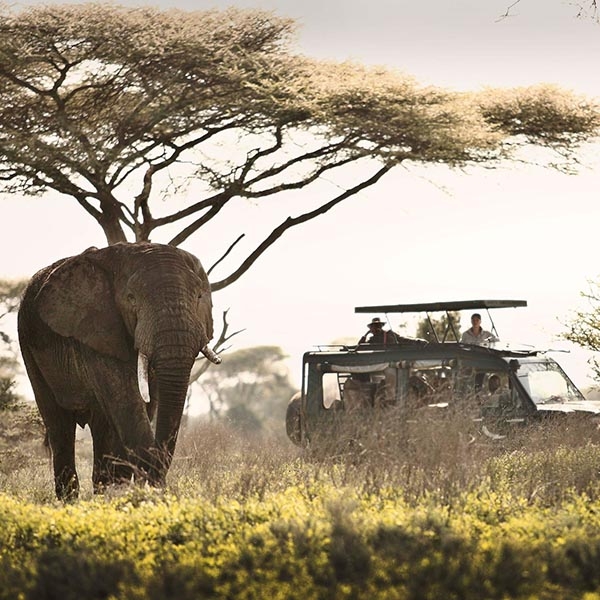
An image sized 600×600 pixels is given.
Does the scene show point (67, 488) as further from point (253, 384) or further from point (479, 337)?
point (253, 384)

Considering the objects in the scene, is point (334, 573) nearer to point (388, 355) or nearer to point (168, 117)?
point (388, 355)

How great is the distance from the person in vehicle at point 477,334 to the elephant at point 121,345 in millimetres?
5445

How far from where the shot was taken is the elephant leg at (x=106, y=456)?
42.7 feet

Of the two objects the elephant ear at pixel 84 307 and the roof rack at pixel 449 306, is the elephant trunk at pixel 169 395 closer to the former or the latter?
the elephant ear at pixel 84 307

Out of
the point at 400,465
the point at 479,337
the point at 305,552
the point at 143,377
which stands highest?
the point at 479,337

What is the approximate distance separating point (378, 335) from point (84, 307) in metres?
6.83

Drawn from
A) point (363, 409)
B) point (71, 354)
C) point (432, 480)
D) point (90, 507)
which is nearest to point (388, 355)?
point (363, 409)

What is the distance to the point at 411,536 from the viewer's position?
8.05 m

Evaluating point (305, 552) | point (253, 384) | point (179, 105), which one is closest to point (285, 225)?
point (179, 105)

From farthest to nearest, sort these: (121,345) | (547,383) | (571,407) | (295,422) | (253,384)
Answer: (253,384) → (295,422) → (547,383) → (571,407) → (121,345)

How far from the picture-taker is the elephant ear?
13328mm


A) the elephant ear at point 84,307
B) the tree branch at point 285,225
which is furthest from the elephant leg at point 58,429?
the tree branch at point 285,225

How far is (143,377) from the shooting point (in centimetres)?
1312

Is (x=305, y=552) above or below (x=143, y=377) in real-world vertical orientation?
below
